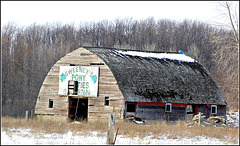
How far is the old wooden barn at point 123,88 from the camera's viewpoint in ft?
109

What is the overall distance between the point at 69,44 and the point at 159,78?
39.5m

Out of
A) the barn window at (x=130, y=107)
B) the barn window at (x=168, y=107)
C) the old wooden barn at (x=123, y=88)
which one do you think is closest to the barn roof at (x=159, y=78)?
the old wooden barn at (x=123, y=88)

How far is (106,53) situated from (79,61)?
96.0 inches

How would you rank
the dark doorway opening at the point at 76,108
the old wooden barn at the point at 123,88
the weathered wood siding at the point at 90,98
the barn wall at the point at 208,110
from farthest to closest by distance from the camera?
the barn wall at the point at 208,110, the dark doorway opening at the point at 76,108, the old wooden barn at the point at 123,88, the weathered wood siding at the point at 90,98

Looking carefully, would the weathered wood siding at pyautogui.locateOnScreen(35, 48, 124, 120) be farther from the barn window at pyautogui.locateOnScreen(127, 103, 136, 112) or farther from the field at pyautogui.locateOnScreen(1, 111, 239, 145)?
the field at pyautogui.locateOnScreen(1, 111, 239, 145)

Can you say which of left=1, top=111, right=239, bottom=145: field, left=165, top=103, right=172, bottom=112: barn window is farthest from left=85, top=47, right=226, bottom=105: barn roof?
left=1, top=111, right=239, bottom=145: field

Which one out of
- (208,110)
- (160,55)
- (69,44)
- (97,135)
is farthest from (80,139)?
(69,44)

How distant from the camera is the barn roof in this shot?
110 feet

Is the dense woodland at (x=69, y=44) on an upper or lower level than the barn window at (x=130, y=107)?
upper

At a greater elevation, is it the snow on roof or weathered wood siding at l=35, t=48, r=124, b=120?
the snow on roof

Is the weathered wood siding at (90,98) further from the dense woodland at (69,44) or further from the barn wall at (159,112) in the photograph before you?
the dense woodland at (69,44)

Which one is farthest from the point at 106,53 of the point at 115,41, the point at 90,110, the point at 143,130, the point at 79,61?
the point at 115,41

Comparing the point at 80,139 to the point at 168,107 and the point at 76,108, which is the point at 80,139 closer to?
the point at 76,108

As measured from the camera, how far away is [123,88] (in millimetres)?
32844
